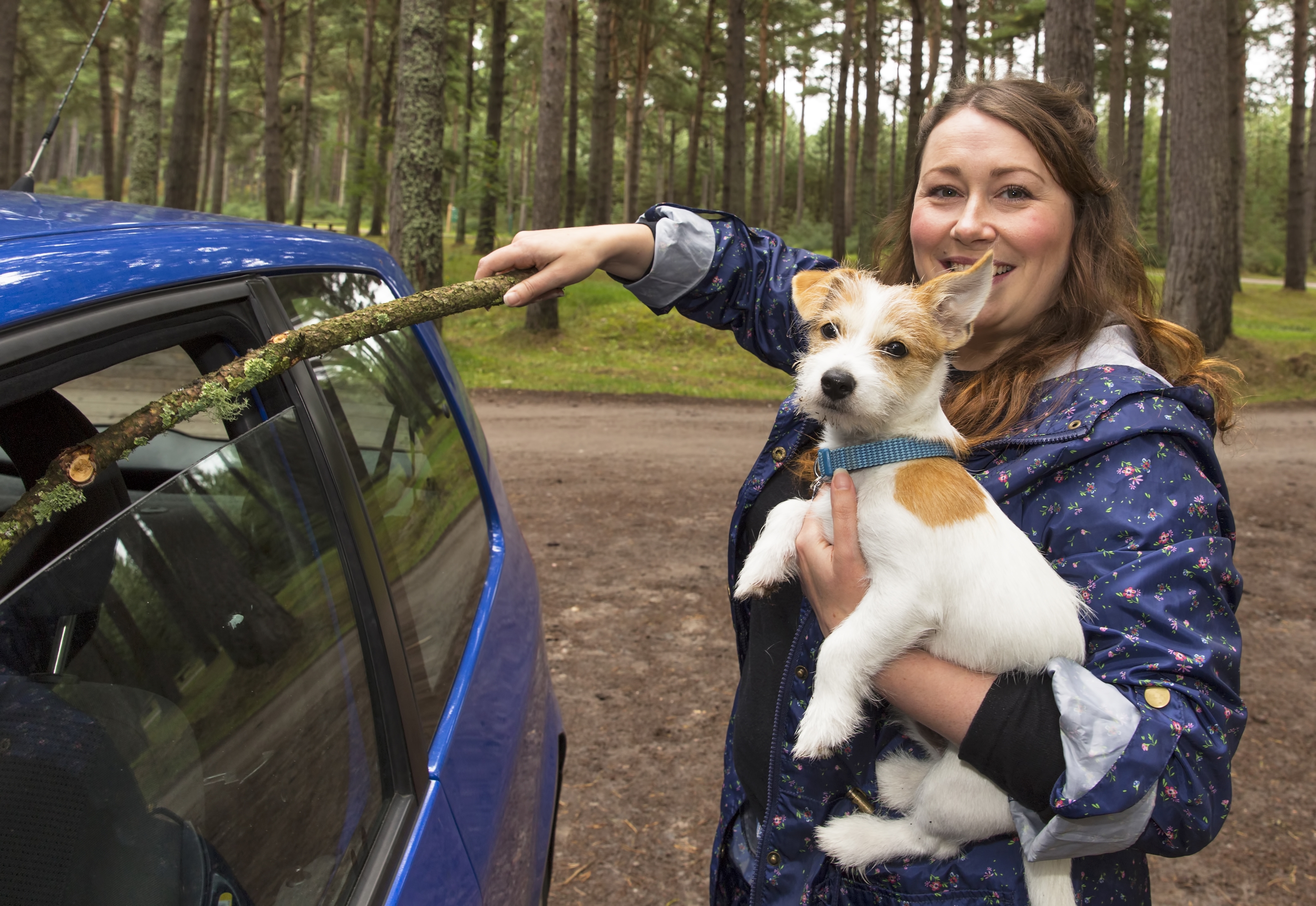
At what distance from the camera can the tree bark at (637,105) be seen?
1109 inches

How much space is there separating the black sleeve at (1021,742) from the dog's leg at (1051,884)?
0.41 ft

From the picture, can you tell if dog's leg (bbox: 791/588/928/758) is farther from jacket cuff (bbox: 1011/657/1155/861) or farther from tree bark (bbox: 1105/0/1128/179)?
tree bark (bbox: 1105/0/1128/179)

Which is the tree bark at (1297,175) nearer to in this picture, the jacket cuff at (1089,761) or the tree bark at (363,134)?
the tree bark at (363,134)

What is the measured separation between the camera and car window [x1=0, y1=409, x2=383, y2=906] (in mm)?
1018

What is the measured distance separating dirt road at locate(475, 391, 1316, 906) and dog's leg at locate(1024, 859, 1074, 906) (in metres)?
1.25

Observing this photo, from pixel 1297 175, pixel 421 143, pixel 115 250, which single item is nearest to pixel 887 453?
pixel 115 250

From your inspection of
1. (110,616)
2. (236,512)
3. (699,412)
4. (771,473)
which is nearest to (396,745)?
(236,512)

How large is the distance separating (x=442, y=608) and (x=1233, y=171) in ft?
110

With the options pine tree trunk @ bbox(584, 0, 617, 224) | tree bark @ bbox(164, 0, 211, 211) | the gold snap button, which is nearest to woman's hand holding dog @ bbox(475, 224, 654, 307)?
the gold snap button

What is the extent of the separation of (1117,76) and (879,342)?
2837 centimetres

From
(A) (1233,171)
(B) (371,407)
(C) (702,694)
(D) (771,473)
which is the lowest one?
(C) (702,694)

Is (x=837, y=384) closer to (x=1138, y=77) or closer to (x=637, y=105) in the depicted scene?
(x=637, y=105)

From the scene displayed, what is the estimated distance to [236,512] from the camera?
56.0 inches

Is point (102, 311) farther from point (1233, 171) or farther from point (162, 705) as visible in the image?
point (1233, 171)
